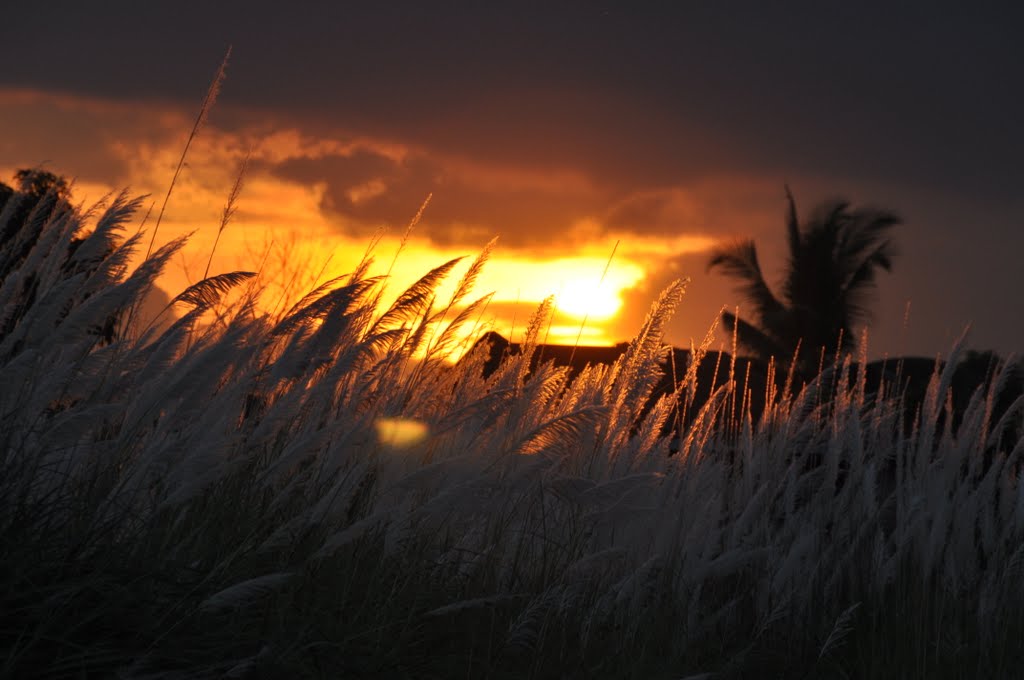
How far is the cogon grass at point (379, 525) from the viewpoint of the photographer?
2.18 m

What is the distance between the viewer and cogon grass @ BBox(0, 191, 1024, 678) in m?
2.18

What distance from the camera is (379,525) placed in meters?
2.86

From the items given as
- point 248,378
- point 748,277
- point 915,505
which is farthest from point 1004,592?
point 748,277

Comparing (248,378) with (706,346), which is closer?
(248,378)

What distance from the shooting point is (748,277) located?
22406 mm

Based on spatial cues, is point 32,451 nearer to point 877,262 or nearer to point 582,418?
point 582,418

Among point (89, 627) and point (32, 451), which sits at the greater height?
point (32, 451)

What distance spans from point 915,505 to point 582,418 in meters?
2.42

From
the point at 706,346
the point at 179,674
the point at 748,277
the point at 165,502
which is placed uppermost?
→ the point at 748,277

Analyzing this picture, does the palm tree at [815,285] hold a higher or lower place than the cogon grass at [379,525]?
higher

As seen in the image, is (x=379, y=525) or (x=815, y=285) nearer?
(x=379, y=525)

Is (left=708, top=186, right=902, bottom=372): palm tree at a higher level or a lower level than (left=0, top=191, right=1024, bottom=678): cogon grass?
higher

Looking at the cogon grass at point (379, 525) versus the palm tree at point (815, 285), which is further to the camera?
the palm tree at point (815, 285)

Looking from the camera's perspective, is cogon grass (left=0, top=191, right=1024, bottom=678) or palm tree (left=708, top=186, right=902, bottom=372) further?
palm tree (left=708, top=186, right=902, bottom=372)
